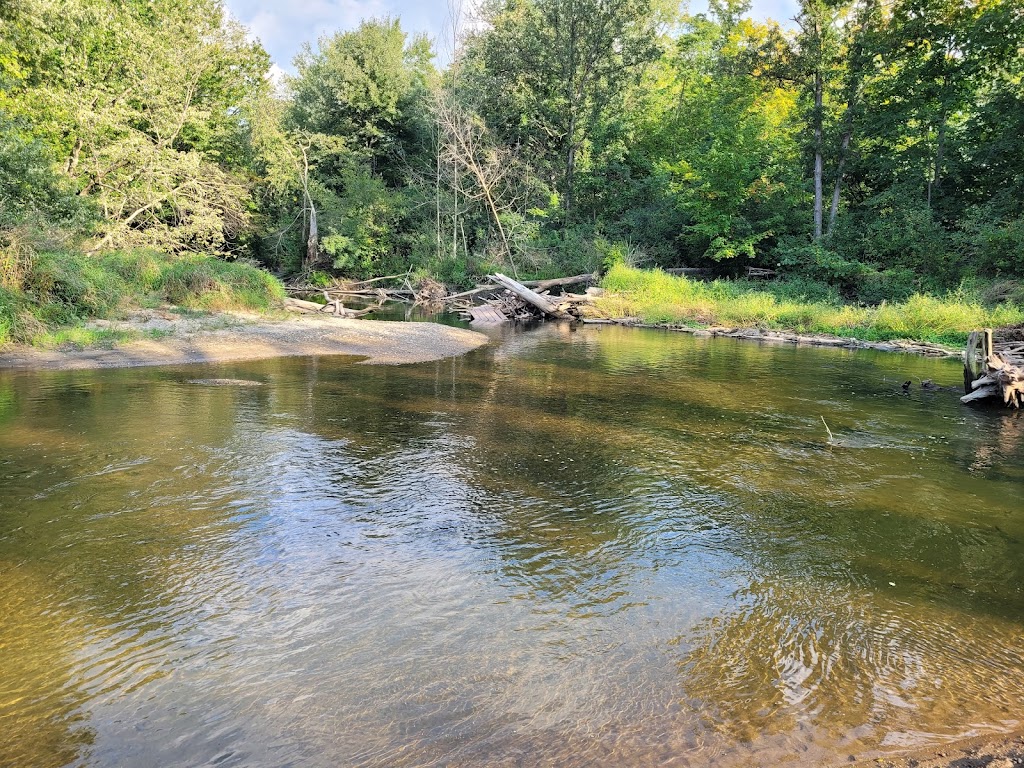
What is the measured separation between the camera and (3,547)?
5.12m

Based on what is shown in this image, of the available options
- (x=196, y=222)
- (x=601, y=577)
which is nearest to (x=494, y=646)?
(x=601, y=577)

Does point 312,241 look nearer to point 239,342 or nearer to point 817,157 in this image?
point 239,342

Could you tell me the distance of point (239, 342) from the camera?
16688 millimetres

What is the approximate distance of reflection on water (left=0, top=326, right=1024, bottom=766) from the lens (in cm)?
332

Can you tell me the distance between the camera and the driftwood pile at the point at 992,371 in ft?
37.1

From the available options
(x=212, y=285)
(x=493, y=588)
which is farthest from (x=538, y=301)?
(x=493, y=588)

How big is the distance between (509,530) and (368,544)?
1250 millimetres

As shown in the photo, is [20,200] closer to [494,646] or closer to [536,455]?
[536,455]

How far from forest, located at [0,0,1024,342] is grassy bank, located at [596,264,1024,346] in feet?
4.61

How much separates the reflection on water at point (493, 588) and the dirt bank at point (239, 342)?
14.3ft

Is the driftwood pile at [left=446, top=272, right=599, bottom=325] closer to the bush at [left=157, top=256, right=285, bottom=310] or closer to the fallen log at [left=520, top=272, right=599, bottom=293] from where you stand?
the fallen log at [left=520, top=272, right=599, bottom=293]

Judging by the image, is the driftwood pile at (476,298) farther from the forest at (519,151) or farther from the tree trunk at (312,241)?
the tree trunk at (312,241)

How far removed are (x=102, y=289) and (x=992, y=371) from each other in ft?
65.7

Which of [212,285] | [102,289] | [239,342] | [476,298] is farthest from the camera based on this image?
[476,298]
